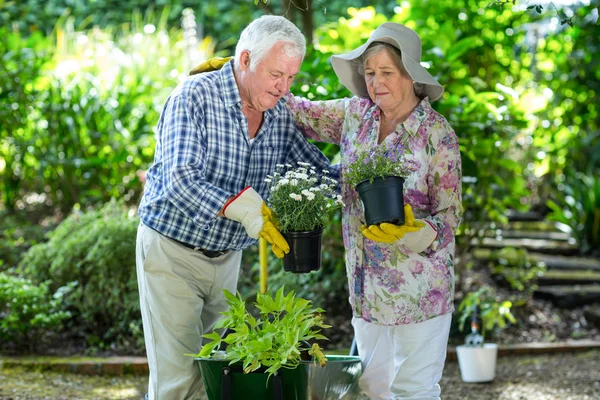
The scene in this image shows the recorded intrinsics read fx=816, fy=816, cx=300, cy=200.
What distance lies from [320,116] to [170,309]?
0.83 meters

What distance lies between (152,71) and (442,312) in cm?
449

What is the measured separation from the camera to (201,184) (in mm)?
2400

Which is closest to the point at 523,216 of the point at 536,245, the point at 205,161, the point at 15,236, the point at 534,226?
the point at 534,226

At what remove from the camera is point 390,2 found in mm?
10445

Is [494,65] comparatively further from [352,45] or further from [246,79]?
[246,79]

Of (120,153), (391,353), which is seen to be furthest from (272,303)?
(120,153)

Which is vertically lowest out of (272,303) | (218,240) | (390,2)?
(272,303)

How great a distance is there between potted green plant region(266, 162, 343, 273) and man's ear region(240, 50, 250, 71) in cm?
37

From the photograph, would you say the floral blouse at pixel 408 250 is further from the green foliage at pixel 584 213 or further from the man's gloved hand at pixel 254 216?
the green foliage at pixel 584 213

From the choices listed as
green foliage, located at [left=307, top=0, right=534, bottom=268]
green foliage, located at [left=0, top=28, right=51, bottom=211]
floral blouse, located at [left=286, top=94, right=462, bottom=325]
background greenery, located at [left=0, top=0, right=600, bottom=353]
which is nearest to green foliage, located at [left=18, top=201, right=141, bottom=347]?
background greenery, located at [left=0, top=0, right=600, bottom=353]

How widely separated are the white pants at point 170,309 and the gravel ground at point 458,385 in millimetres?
1267

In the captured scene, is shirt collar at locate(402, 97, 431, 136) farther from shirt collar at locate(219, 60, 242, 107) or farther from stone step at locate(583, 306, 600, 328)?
stone step at locate(583, 306, 600, 328)

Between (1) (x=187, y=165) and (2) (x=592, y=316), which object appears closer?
(1) (x=187, y=165)

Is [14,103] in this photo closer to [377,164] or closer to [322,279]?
[322,279]
